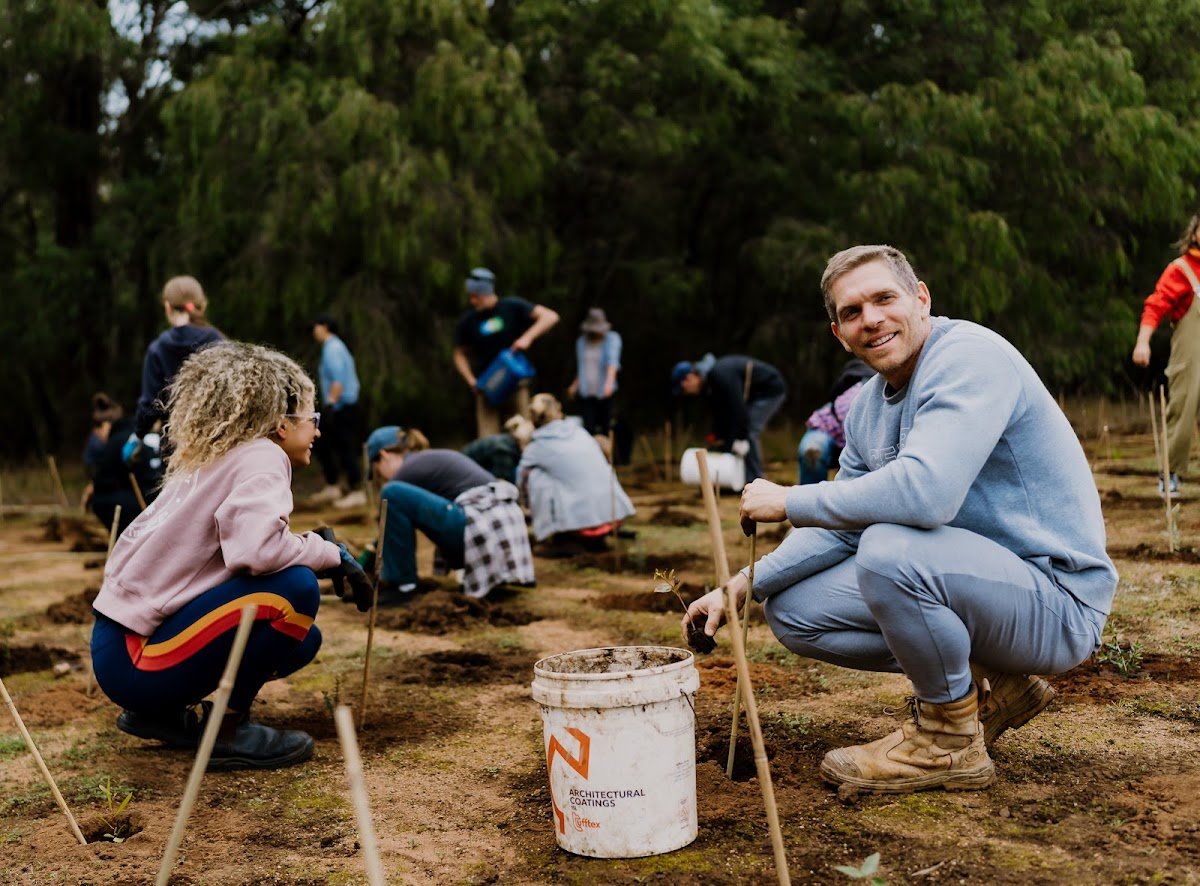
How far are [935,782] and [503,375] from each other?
19.8 feet

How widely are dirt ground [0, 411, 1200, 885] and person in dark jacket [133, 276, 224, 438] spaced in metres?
1.16

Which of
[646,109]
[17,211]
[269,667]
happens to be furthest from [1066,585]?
[17,211]

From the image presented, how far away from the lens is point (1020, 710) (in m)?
2.74

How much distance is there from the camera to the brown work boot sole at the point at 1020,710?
2.71 metres

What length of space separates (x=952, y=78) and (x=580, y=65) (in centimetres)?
399

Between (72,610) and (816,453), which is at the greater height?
(816,453)

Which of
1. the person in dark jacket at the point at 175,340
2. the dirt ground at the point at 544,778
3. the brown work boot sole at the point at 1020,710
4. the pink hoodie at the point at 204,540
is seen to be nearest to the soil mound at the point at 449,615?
the dirt ground at the point at 544,778

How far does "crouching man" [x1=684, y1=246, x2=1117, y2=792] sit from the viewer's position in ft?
7.75

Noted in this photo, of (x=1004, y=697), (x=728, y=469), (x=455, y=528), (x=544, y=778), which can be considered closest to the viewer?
(x=1004, y=697)

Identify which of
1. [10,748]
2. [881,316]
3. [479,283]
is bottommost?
[10,748]

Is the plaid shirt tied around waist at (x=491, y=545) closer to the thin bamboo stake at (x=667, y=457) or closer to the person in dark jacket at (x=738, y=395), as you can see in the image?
the person in dark jacket at (x=738, y=395)

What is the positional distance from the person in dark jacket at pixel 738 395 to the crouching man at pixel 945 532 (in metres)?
5.33

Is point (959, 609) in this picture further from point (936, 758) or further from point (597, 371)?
point (597, 371)

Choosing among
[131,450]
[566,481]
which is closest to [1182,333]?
[566,481]
